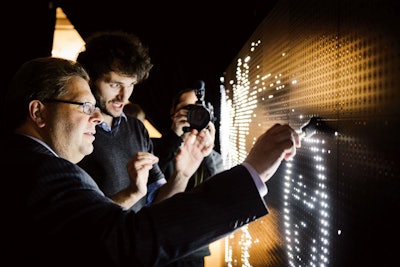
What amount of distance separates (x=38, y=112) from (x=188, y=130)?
3.70 feet

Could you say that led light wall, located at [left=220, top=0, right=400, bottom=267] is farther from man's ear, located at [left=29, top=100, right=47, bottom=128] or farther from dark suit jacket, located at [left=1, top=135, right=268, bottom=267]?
man's ear, located at [left=29, top=100, right=47, bottom=128]

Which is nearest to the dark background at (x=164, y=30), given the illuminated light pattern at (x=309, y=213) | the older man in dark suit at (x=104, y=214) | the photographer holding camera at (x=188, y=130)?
the photographer holding camera at (x=188, y=130)

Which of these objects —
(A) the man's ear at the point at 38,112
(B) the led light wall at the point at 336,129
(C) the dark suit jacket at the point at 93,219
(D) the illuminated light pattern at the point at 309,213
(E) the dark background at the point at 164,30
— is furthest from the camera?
(E) the dark background at the point at 164,30

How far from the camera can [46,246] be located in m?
0.95

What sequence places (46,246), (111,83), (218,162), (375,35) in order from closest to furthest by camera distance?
(375,35) < (46,246) < (111,83) < (218,162)

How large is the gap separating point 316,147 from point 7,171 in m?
0.96

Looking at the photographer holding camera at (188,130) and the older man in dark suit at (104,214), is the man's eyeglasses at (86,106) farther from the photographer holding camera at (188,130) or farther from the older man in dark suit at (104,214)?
the photographer holding camera at (188,130)

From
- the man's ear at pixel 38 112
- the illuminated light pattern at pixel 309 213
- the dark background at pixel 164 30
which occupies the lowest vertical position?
the illuminated light pattern at pixel 309 213

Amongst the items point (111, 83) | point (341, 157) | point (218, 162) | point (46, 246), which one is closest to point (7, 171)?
point (46, 246)

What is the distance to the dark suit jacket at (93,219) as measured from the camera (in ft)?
3.06

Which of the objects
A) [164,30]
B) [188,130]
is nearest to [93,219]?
[188,130]

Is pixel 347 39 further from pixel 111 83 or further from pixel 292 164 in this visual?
pixel 111 83

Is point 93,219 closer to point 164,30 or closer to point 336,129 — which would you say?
point 336,129

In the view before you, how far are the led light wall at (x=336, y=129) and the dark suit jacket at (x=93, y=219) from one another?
0.84 feet
